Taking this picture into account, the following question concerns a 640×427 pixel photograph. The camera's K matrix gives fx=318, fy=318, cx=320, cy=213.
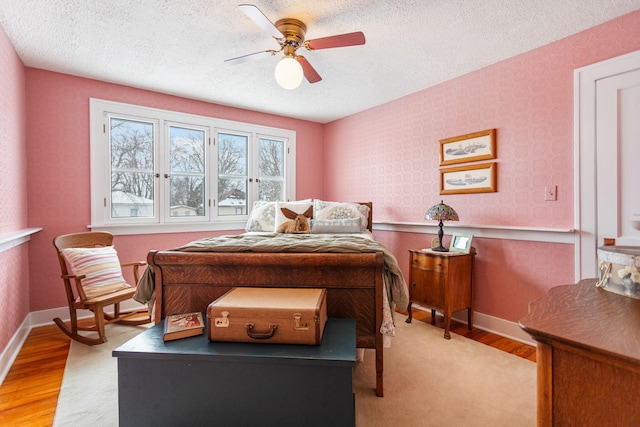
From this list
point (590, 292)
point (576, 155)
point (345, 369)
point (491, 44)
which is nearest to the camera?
point (590, 292)

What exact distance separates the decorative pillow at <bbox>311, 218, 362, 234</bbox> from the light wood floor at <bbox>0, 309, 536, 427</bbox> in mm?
1186

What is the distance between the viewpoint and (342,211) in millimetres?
3586

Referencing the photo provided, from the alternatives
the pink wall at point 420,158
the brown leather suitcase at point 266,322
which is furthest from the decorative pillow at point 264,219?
the brown leather suitcase at point 266,322

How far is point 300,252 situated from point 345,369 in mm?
696

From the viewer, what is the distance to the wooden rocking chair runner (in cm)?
256

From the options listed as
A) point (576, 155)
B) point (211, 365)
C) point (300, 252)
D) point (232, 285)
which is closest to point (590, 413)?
point (211, 365)

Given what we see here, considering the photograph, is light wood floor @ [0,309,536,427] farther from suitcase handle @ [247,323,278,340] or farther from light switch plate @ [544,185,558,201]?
suitcase handle @ [247,323,278,340]

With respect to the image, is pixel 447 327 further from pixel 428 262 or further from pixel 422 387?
pixel 422 387

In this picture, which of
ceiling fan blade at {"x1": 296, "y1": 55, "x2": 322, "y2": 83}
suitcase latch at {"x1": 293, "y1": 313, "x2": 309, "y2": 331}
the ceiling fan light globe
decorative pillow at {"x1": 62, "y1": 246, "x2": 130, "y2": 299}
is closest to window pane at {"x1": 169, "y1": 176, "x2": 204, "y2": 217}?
decorative pillow at {"x1": 62, "y1": 246, "x2": 130, "y2": 299}

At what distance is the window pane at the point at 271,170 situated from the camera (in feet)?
14.7

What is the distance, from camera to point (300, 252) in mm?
1771

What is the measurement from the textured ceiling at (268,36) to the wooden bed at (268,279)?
5.29ft

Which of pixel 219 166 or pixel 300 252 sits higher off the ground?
pixel 219 166

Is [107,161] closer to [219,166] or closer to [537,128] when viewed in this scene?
[219,166]
